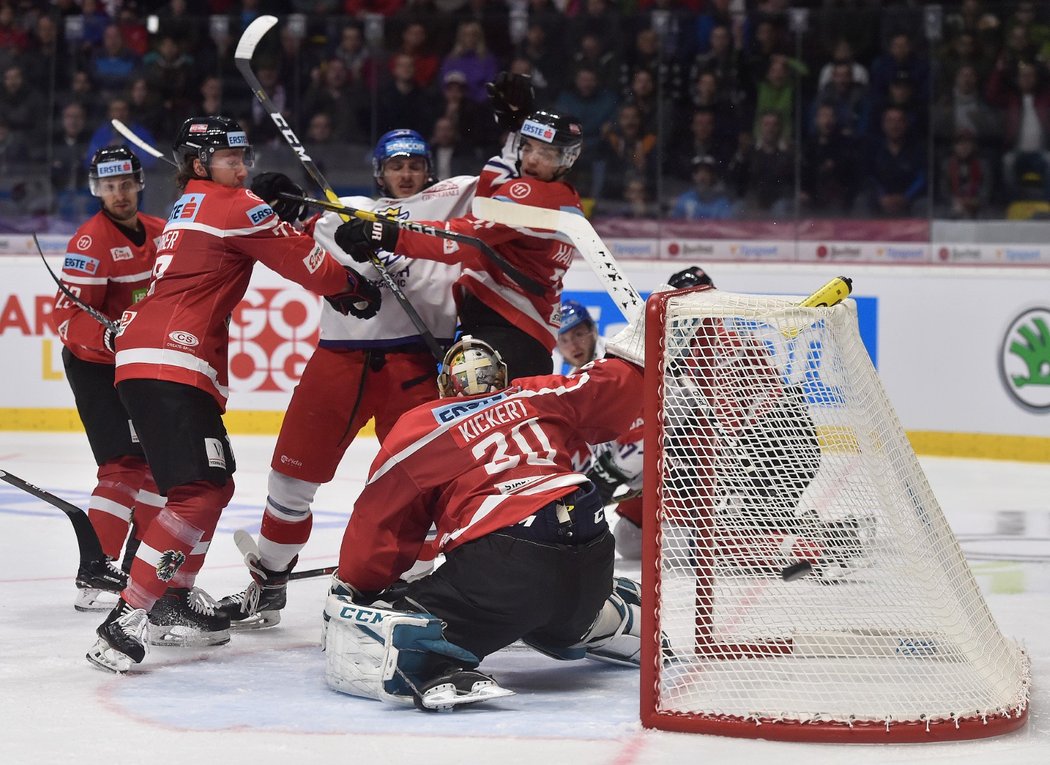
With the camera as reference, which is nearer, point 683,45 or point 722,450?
point 722,450

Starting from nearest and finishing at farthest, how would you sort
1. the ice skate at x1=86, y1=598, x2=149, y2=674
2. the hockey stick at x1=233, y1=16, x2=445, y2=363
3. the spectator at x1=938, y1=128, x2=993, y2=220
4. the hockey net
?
the hockey net, the ice skate at x1=86, y1=598, x2=149, y2=674, the hockey stick at x1=233, y1=16, x2=445, y2=363, the spectator at x1=938, y1=128, x2=993, y2=220

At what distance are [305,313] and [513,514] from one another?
4.69 m

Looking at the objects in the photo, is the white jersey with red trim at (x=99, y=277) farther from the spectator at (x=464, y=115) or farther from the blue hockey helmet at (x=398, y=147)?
the spectator at (x=464, y=115)

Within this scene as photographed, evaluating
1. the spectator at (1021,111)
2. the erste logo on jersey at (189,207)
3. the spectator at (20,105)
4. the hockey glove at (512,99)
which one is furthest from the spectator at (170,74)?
the erste logo on jersey at (189,207)

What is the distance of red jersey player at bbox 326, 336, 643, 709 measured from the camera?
3182 mm

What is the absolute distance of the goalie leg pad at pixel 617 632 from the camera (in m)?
3.52

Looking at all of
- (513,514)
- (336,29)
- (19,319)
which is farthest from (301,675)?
(336,29)

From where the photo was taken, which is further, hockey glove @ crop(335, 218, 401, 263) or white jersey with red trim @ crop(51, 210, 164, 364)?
white jersey with red trim @ crop(51, 210, 164, 364)

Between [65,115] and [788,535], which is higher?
[65,115]

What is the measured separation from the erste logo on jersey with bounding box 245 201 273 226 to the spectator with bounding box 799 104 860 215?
440 cm

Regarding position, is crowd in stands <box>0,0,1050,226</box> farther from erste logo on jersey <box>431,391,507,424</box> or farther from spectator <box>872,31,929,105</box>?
erste logo on jersey <box>431,391,507,424</box>

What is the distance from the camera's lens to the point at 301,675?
3555 mm

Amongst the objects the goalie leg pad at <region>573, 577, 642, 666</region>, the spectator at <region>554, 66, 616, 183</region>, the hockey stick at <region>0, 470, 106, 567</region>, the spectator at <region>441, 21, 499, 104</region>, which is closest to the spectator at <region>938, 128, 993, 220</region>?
the spectator at <region>554, 66, 616, 183</region>

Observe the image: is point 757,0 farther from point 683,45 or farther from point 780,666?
point 780,666
